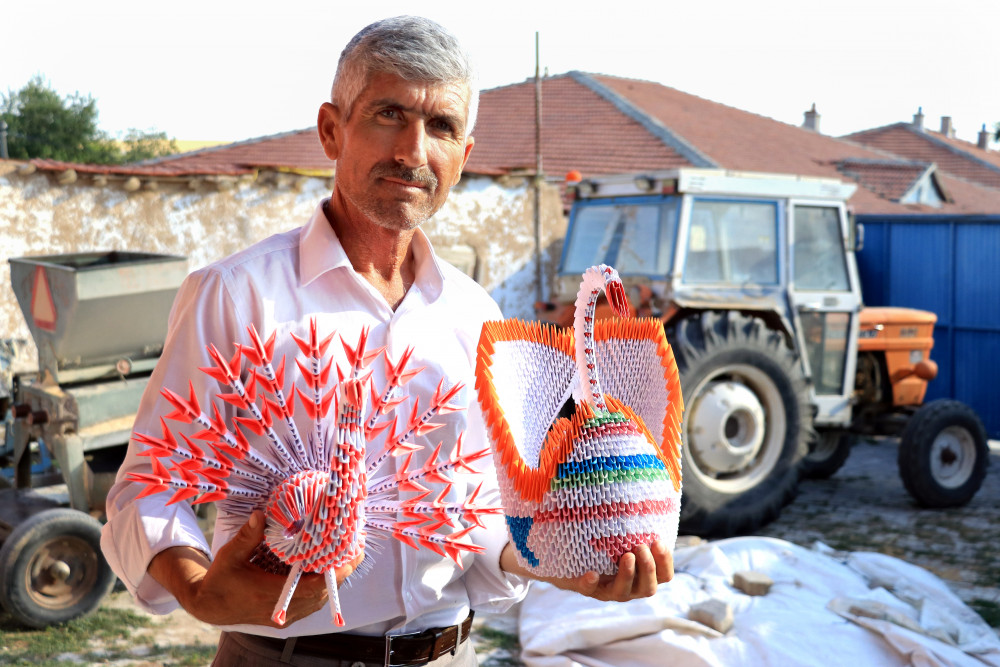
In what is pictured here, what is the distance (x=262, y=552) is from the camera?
1.08 m

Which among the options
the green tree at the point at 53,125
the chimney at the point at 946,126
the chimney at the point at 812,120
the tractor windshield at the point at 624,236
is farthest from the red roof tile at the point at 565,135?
the chimney at the point at 946,126

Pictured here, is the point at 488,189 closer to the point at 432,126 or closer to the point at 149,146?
the point at 432,126

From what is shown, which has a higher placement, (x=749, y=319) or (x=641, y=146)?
(x=641, y=146)

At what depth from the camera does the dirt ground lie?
172 inches

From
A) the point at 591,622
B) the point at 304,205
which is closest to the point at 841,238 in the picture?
the point at 591,622

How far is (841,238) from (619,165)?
330 inches

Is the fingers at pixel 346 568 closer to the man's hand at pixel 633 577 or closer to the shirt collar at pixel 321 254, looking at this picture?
the man's hand at pixel 633 577

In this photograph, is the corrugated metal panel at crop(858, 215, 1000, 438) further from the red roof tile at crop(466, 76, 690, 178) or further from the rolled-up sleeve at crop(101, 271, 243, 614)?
the rolled-up sleeve at crop(101, 271, 243, 614)

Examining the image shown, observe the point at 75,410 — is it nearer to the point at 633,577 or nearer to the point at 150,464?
the point at 150,464

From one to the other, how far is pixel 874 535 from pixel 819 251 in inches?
81.6

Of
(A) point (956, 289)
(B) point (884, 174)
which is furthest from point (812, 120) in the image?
(A) point (956, 289)

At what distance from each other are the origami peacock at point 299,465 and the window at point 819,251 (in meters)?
5.95

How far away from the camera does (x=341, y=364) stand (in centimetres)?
138

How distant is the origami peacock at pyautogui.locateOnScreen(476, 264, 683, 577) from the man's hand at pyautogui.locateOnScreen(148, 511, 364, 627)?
1.11 feet
